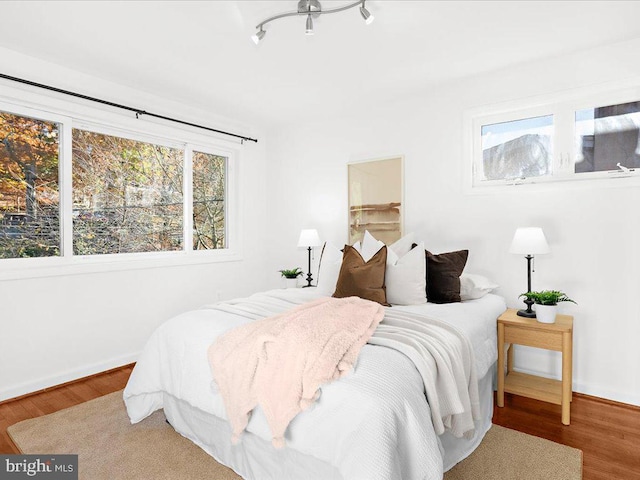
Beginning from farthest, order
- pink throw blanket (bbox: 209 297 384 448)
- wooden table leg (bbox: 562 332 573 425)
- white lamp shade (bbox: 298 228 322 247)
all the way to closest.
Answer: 1. white lamp shade (bbox: 298 228 322 247)
2. wooden table leg (bbox: 562 332 573 425)
3. pink throw blanket (bbox: 209 297 384 448)

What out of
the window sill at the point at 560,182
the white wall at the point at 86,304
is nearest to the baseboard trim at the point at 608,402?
the window sill at the point at 560,182

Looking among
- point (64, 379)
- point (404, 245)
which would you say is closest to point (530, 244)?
point (404, 245)

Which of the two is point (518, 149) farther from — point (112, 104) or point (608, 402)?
point (112, 104)

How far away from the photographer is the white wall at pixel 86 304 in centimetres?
275

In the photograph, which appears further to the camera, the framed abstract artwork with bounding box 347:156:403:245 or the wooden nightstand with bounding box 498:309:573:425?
the framed abstract artwork with bounding box 347:156:403:245

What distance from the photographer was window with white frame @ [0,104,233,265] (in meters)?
2.83

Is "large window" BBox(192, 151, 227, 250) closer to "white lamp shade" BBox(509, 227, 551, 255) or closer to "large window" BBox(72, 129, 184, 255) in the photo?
"large window" BBox(72, 129, 184, 255)

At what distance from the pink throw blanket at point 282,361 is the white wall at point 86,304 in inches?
76.2

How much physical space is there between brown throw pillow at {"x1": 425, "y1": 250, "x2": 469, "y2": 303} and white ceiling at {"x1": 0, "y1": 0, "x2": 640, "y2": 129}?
1549 mm

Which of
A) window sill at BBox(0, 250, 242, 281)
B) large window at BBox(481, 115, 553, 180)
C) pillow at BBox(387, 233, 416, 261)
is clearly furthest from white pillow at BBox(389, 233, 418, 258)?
window sill at BBox(0, 250, 242, 281)

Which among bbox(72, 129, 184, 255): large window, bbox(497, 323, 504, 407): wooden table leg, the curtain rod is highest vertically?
the curtain rod

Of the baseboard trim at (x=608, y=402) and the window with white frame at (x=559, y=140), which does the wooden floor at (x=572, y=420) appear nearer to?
the baseboard trim at (x=608, y=402)

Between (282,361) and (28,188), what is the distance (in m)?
2.66
